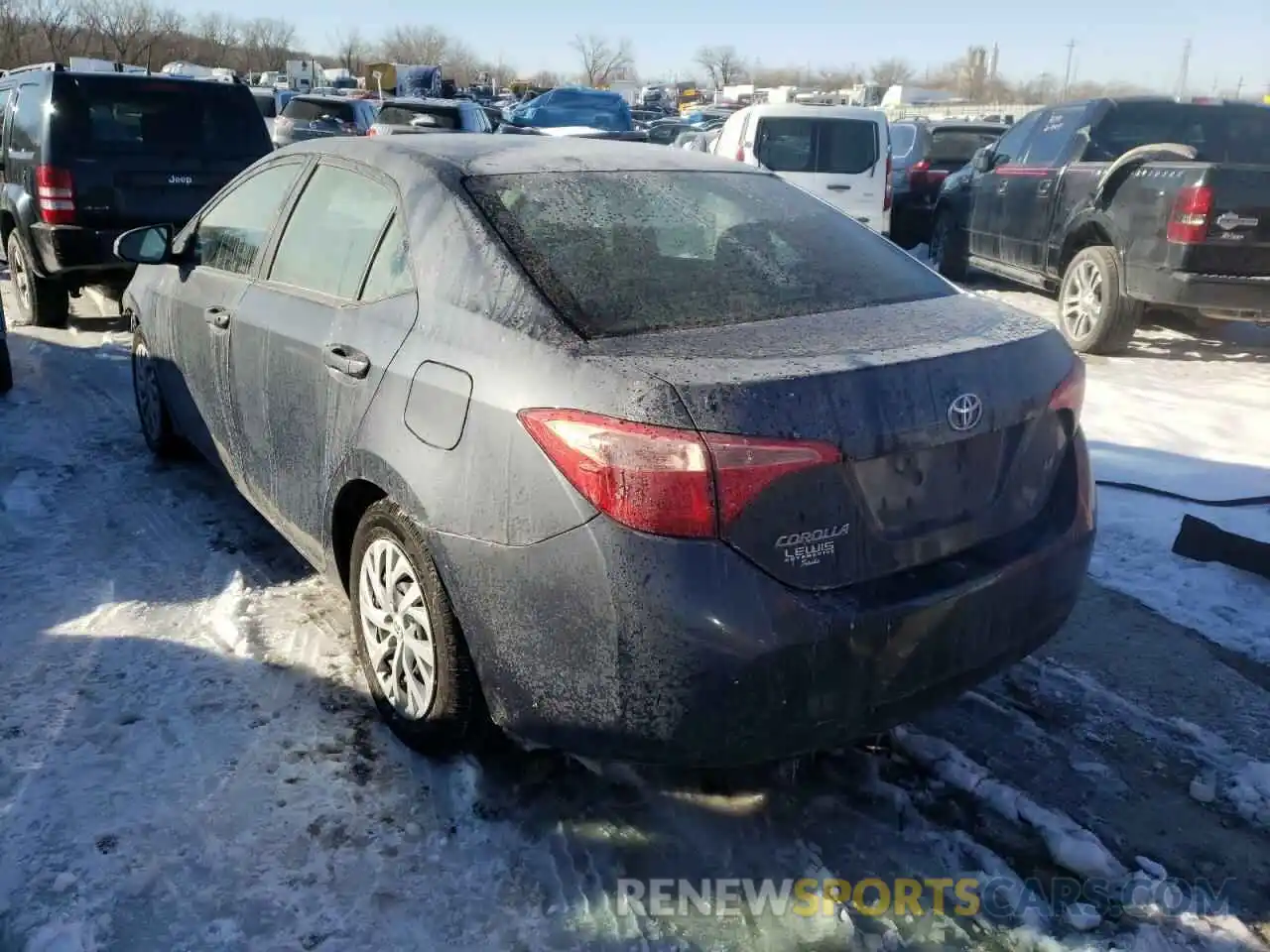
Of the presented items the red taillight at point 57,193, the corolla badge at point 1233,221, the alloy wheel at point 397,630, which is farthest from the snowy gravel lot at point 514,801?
the red taillight at point 57,193

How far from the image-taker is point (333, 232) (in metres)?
3.37

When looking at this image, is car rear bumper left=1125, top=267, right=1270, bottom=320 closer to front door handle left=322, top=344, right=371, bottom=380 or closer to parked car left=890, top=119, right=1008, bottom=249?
front door handle left=322, top=344, right=371, bottom=380

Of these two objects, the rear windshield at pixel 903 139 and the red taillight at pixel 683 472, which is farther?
the rear windshield at pixel 903 139

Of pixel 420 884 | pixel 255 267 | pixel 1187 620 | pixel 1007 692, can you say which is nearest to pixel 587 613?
pixel 420 884

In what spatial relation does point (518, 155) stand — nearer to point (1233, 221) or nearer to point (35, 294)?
point (1233, 221)

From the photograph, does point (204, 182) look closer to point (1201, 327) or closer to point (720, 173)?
point (720, 173)

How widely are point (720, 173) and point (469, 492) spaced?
160 centimetres

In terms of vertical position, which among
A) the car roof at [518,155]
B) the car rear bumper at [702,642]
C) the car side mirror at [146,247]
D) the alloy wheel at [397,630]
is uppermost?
the car roof at [518,155]

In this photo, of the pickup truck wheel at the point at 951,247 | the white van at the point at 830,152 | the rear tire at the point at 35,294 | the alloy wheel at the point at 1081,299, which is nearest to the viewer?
the alloy wheel at the point at 1081,299

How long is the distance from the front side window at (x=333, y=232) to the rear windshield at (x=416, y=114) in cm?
1187

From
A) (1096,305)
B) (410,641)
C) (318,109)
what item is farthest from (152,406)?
(318,109)

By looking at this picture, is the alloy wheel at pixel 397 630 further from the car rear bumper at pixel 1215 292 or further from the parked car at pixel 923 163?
the parked car at pixel 923 163

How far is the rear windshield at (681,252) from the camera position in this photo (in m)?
2.61

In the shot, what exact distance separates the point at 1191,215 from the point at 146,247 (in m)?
6.27
